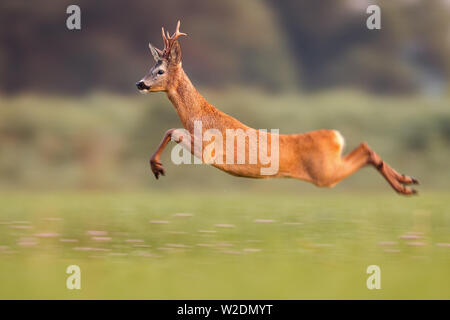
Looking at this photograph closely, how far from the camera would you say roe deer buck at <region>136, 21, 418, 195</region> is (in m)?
8.12

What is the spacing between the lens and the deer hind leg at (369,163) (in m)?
8.57

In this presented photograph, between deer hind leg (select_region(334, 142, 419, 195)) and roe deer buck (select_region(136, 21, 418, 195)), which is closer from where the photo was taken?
roe deer buck (select_region(136, 21, 418, 195))

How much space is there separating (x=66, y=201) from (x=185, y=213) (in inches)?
133

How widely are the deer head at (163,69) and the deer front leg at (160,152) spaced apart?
1.90 ft

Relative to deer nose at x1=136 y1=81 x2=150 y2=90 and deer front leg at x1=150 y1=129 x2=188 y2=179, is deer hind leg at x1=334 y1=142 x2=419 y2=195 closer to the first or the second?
deer front leg at x1=150 y1=129 x2=188 y2=179

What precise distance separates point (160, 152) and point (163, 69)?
101cm

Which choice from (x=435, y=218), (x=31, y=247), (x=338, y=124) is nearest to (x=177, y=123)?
(x=338, y=124)

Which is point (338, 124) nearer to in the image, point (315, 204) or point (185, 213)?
point (315, 204)

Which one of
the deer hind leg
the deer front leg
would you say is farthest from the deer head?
the deer hind leg

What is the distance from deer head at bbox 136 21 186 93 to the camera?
320 inches

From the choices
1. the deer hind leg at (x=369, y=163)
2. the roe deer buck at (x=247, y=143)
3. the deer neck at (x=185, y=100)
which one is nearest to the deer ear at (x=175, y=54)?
the roe deer buck at (x=247, y=143)

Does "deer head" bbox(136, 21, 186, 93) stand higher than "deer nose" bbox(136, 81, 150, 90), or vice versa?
"deer head" bbox(136, 21, 186, 93)

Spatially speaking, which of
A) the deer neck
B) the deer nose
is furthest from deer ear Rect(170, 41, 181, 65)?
the deer nose

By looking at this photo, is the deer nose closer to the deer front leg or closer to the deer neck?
the deer neck
